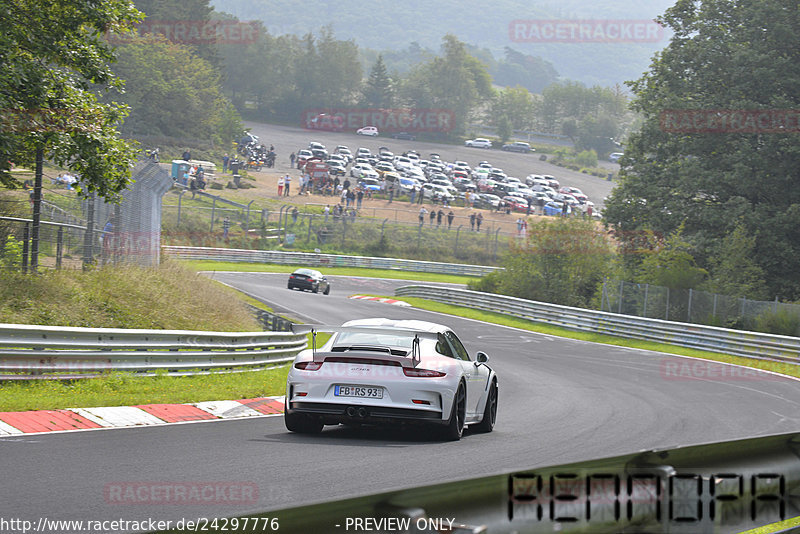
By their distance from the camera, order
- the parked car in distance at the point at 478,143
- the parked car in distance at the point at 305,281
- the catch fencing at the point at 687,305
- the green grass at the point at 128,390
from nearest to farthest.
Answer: the green grass at the point at 128,390 < the catch fencing at the point at 687,305 < the parked car in distance at the point at 305,281 < the parked car in distance at the point at 478,143

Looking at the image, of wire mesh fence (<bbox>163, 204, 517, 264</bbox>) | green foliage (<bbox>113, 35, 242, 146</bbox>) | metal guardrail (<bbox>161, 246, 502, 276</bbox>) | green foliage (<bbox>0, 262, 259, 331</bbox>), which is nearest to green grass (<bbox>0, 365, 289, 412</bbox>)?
green foliage (<bbox>0, 262, 259, 331</bbox>)

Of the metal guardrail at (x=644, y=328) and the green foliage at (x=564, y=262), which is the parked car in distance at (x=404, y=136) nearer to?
the metal guardrail at (x=644, y=328)

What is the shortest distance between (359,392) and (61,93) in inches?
359

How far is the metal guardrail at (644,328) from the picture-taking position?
27.9 meters

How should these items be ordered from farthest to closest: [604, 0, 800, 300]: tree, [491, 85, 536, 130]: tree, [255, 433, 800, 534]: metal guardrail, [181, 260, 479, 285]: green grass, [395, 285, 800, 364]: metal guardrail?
[491, 85, 536, 130]: tree → [181, 260, 479, 285]: green grass → [604, 0, 800, 300]: tree → [395, 285, 800, 364]: metal guardrail → [255, 433, 800, 534]: metal guardrail

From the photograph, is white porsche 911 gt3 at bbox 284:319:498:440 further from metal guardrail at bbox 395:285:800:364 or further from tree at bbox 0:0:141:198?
metal guardrail at bbox 395:285:800:364

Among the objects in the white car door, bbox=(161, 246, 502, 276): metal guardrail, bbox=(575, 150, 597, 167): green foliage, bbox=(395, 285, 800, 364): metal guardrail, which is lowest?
bbox=(161, 246, 502, 276): metal guardrail

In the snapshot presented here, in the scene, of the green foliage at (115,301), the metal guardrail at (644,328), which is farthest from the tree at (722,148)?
the green foliage at (115,301)

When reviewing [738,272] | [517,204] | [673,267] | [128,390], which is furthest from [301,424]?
[517,204]

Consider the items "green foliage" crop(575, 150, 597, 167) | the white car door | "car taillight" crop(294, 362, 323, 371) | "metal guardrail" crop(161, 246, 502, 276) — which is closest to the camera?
"car taillight" crop(294, 362, 323, 371)

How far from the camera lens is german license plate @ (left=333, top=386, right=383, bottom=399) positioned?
9859 millimetres

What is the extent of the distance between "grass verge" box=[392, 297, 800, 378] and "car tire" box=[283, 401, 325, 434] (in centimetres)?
1755

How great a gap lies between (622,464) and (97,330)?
10.6 m

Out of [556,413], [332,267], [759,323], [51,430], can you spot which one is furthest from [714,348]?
[332,267]
